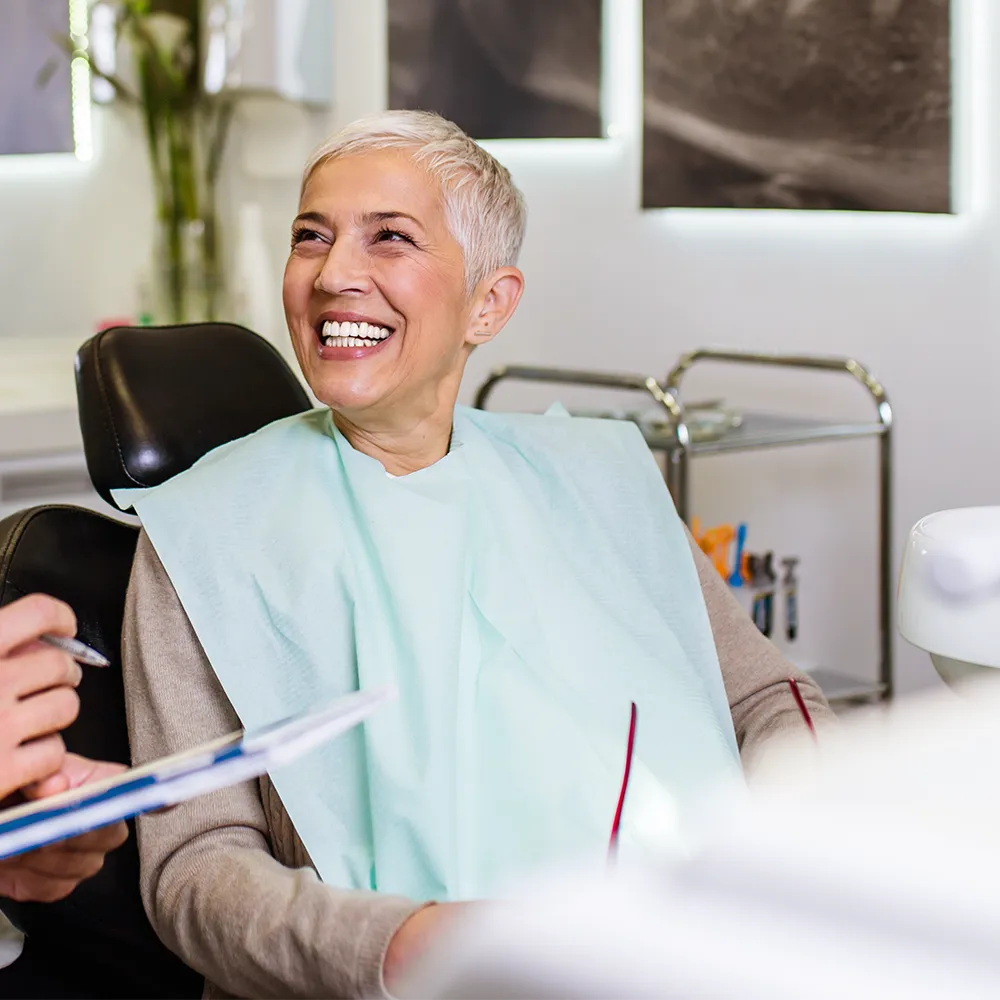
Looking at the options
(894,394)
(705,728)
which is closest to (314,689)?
(705,728)

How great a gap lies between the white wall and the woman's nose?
5.55 feet

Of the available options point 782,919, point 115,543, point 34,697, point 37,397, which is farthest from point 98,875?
point 37,397

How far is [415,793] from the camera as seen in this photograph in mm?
1351

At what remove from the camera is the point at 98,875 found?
1368 millimetres

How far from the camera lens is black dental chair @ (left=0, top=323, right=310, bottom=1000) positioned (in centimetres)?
138

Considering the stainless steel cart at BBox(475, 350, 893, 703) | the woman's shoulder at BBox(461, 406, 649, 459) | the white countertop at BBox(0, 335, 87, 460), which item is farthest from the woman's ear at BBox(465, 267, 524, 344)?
the white countertop at BBox(0, 335, 87, 460)

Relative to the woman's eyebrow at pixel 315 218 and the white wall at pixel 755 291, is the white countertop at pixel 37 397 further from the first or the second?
the woman's eyebrow at pixel 315 218

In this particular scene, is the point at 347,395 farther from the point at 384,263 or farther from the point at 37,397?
the point at 37,397

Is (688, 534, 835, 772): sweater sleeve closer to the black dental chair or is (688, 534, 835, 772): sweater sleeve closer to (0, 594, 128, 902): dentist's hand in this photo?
the black dental chair

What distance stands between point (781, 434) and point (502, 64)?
1338 mm

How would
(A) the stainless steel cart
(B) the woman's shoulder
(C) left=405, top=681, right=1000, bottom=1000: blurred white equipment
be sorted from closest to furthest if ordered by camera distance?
(C) left=405, top=681, right=1000, bottom=1000: blurred white equipment < (B) the woman's shoulder < (A) the stainless steel cart

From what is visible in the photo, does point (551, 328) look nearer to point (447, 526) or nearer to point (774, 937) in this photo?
point (447, 526)

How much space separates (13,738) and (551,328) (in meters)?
2.75

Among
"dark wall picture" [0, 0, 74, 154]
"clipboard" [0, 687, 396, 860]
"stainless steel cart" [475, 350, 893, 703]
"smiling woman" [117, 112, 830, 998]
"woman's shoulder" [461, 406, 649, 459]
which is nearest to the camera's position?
"clipboard" [0, 687, 396, 860]
